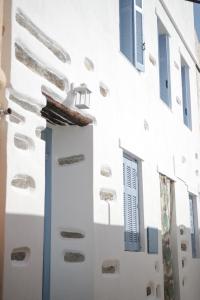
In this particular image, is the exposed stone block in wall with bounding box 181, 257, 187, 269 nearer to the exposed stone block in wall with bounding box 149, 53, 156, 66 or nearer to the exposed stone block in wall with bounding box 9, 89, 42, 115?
the exposed stone block in wall with bounding box 149, 53, 156, 66

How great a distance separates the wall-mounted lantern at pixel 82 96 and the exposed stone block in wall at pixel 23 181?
1.22 metres

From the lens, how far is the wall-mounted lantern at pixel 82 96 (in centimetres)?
525

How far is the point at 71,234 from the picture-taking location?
5.36 m

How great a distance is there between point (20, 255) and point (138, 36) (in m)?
4.26

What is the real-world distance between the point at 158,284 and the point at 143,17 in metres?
3.82

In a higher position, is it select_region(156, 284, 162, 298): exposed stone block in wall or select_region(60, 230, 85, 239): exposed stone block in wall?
select_region(60, 230, 85, 239): exposed stone block in wall

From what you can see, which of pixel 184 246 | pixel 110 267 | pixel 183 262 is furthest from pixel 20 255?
pixel 184 246

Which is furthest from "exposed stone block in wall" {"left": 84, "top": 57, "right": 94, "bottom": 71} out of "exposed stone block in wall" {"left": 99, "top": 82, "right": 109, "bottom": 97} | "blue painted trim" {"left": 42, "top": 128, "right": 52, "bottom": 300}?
"blue painted trim" {"left": 42, "top": 128, "right": 52, "bottom": 300}

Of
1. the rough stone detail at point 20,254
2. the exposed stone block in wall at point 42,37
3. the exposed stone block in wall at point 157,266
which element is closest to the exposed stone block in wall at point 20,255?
the rough stone detail at point 20,254

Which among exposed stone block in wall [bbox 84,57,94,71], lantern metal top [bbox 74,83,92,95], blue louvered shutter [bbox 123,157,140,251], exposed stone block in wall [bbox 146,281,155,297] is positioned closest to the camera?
lantern metal top [bbox 74,83,92,95]

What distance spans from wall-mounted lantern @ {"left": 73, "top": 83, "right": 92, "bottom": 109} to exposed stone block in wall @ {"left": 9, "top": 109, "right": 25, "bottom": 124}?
1.07 metres

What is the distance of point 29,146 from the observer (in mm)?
4363

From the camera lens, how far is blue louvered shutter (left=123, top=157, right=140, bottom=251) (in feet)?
21.7

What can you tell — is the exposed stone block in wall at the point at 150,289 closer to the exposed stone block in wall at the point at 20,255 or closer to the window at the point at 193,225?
the exposed stone block in wall at the point at 20,255
